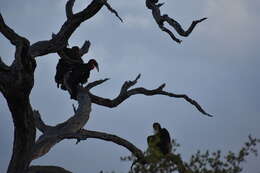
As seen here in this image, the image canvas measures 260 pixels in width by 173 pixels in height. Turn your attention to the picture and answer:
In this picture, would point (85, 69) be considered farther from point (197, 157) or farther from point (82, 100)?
point (197, 157)

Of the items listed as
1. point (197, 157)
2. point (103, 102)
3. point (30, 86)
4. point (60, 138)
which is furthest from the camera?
point (103, 102)

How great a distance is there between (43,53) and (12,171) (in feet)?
6.56

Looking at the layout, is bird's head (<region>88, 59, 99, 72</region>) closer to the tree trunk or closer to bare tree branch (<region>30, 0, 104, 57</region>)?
bare tree branch (<region>30, 0, 104, 57</region>)

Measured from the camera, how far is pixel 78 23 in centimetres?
895

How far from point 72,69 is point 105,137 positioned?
2.56m

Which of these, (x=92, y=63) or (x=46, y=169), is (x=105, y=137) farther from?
(x=92, y=63)

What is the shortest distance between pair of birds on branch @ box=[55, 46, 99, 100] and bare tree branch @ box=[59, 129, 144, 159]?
1.71 meters

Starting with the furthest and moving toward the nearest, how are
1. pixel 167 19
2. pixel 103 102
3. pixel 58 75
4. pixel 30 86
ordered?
pixel 58 75
pixel 103 102
pixel 167 19
pixel 30 86

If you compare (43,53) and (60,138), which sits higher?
(43,53)

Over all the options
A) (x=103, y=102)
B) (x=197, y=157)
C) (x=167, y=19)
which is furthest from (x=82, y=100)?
(x=197, y=157)

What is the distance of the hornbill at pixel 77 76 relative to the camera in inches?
398

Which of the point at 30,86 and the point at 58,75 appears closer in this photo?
the point at 30,86

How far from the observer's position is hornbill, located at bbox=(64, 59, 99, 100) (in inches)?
398

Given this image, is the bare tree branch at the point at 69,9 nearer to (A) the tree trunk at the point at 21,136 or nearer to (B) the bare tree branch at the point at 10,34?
(B) the bare tree branch at the point at 10,34
